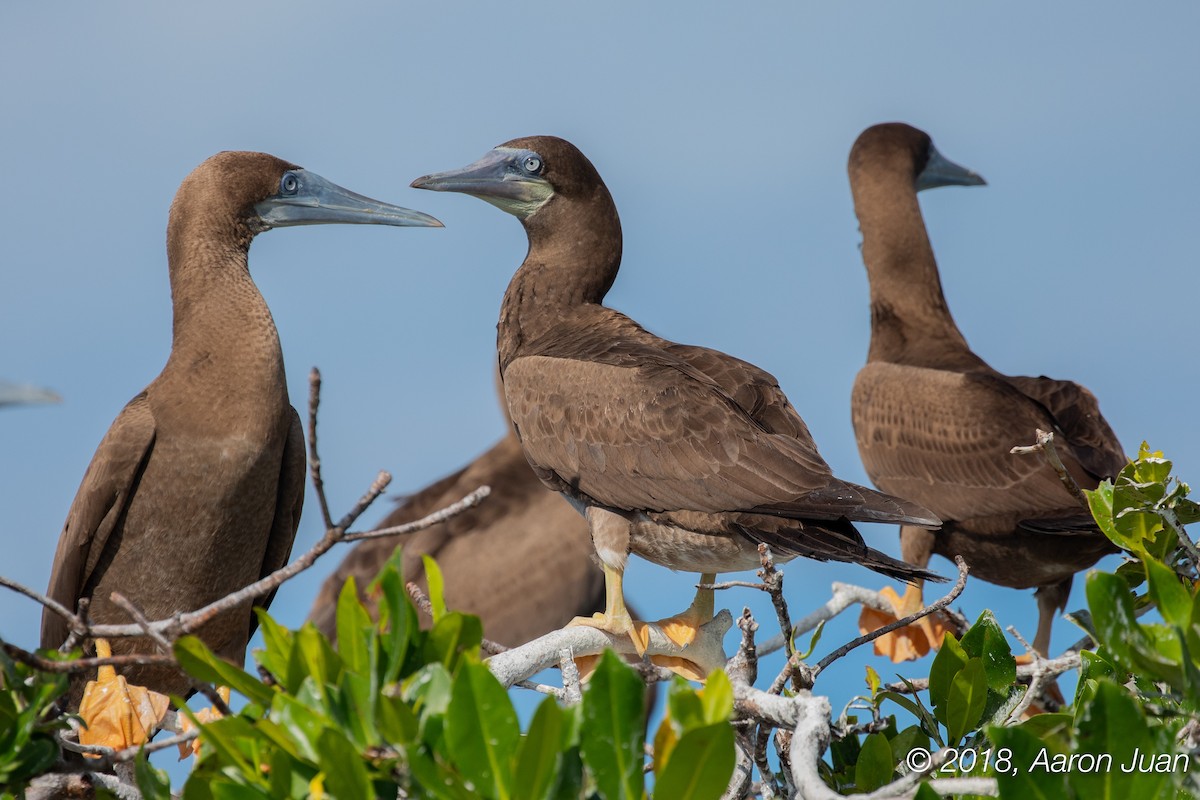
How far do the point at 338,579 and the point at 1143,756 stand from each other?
6194 mm

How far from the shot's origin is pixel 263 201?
5.34 meters

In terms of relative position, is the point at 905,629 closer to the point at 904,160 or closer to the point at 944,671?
the point at 944,671

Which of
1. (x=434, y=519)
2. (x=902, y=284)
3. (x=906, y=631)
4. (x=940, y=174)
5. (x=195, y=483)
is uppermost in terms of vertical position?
(x=940, y=174)

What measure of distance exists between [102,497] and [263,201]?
4.13 ft

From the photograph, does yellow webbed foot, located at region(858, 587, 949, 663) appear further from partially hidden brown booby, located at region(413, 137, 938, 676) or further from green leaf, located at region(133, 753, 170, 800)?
green leaf, located at region(133, 753, 170, 800)

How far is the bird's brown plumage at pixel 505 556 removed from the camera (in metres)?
7.83

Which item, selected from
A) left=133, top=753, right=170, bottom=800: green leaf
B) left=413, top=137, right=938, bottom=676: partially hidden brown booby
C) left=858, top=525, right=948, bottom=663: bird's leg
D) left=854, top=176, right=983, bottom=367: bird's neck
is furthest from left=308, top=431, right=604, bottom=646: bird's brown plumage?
left=133, top=753, right=170, bottom=800: green leaf

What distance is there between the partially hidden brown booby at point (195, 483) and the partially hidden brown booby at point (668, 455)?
85 cm

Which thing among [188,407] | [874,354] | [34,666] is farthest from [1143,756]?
[874,354]

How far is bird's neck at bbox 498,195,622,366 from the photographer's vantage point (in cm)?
532

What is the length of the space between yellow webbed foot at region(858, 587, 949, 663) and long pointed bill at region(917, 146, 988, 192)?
311cm

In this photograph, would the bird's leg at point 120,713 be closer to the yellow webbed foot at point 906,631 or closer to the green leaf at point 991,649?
the green leaf at point 991,649

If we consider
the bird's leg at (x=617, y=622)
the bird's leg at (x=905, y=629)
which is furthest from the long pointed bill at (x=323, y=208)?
the bird's leg at (x=905, y=629)

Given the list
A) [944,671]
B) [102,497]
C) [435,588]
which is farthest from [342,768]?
[102,497]
